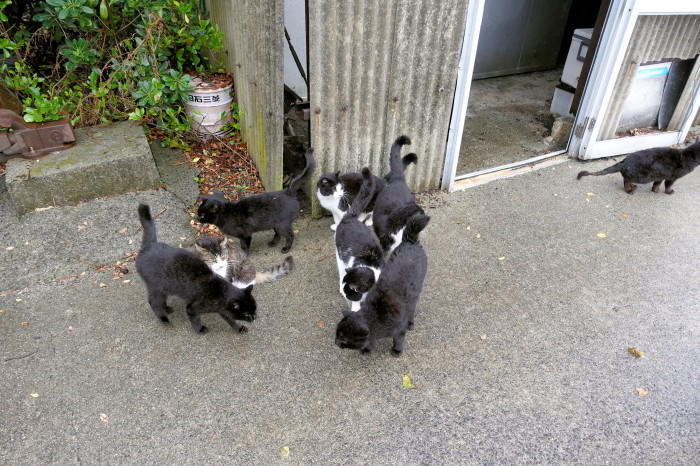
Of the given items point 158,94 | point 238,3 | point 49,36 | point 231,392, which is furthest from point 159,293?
point 49,36

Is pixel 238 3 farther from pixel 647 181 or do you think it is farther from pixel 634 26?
pixel 647 181

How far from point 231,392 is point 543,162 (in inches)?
200

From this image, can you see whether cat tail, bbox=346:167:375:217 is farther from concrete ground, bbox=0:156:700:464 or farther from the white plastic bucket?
the white plastic bucket

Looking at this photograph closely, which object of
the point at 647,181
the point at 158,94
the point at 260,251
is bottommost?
the point at 260,251

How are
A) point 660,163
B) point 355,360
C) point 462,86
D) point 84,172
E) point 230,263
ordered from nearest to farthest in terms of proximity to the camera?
point 355,360 < point 230,263 < point 84,172 < point 462,86 < point 660,163

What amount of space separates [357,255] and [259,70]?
7.12ft

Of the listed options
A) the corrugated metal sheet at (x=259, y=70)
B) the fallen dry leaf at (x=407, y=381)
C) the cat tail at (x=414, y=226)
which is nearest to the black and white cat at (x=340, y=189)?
the corrugated metal sheet at (x=259, y=70)

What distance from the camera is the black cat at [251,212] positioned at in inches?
159

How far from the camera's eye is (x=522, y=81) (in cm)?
880

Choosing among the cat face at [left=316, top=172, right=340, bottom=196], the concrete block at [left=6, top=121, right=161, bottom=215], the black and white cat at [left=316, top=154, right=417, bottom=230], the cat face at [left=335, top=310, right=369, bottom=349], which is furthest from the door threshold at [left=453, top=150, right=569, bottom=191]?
the concrete block at [left=6, top=121, right=161, bottom=215]

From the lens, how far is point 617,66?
5.37m

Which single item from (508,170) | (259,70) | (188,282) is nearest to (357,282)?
(188,282)

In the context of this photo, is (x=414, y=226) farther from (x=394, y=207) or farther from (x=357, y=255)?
(x=394, y=207)

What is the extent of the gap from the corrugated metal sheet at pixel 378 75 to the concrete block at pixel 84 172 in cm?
202
